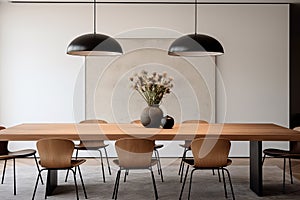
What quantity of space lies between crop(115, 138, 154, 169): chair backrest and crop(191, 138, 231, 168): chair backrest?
46 cm

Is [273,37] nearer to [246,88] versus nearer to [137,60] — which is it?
[246,88]

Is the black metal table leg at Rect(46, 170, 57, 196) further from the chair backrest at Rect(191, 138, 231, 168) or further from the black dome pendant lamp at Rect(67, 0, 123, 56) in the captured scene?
the chair backrest at Rect(191, 138, 231, 168)

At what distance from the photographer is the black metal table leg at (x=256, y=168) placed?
4879 millimetres

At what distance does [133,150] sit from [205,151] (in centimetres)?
73

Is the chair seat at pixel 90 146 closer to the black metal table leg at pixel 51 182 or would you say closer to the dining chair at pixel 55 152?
the black metal table leg at pixel 51 182

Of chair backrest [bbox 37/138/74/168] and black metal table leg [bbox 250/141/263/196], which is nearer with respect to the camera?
chair backrest [bbox 37/138/74/168]

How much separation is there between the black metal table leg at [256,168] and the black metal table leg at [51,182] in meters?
2.33

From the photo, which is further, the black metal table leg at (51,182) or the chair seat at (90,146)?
the chair seat at (90,146)

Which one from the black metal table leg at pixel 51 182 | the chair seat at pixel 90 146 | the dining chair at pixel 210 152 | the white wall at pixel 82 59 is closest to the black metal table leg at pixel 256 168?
the dining chair at pixel 210 152

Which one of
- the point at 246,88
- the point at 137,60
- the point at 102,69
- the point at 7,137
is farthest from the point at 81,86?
the point at 7,137

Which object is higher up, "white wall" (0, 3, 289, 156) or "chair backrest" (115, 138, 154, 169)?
"white wall" (0, 3, 289, 156)

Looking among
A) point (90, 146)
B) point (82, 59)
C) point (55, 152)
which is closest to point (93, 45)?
point (55, 152)

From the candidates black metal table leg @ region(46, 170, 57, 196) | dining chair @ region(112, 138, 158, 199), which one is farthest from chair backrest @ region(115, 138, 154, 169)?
black metal table leg @ region(46, 170, 57, 196)

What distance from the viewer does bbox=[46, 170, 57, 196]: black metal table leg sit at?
4820mm
